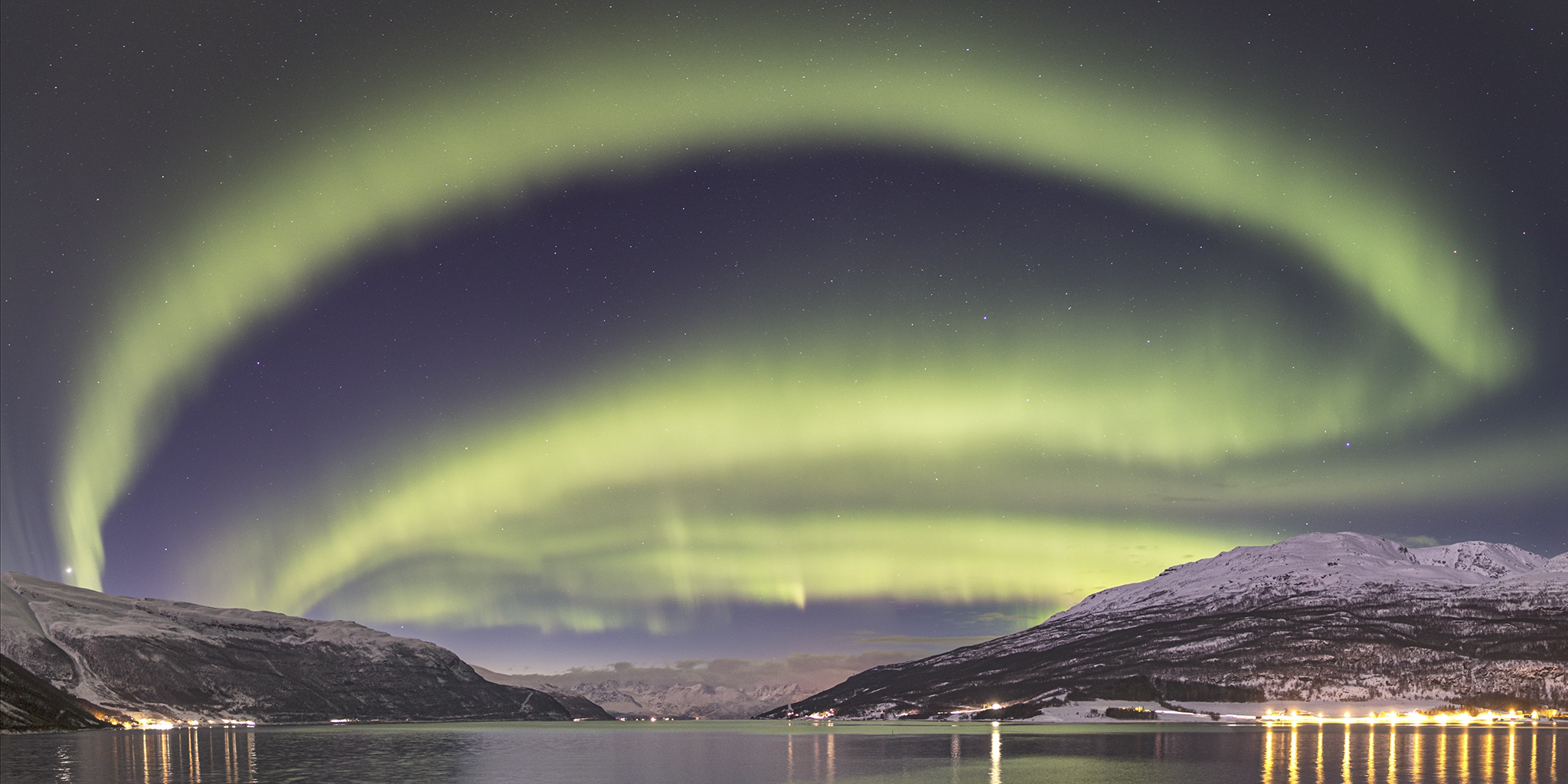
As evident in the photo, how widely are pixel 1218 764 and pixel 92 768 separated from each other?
498ft

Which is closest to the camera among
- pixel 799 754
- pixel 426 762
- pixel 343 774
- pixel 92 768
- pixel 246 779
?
pixel 246 779

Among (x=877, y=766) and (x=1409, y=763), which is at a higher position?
(x=1409, y=763)

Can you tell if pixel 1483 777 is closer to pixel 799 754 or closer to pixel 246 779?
pixel 799 754

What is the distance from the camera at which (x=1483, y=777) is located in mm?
115062

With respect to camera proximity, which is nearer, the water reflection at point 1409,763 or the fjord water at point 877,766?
the water reflection at point 1409,763

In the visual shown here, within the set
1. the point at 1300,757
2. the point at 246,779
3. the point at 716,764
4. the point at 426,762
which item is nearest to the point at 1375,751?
the point at 1300,757

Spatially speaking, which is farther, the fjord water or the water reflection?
the fjord water

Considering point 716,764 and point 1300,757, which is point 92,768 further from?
point 1300,757

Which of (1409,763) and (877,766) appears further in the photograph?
(877,766)

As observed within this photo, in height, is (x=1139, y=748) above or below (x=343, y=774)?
below

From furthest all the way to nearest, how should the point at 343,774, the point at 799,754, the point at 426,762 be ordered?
the point at 799,754
the point at 426,762
the point at 343,774

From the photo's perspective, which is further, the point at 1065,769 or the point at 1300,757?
the point at 1300,757

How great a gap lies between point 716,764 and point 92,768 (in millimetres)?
85883

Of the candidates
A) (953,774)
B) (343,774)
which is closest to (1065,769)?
(953,774)
